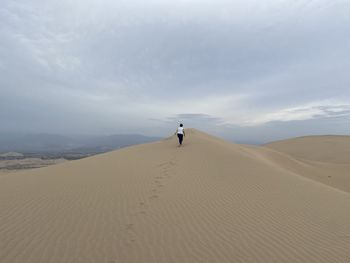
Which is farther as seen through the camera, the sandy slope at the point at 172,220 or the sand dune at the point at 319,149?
the sand dune at the point at 319,149

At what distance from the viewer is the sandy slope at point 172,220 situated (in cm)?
413

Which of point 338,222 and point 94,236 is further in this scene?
point 338,222

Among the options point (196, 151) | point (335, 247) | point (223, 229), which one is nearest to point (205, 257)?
point (223, 229)

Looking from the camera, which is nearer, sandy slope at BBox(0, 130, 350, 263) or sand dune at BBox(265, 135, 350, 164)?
sandy slope at BBox(0, 130, 350, 263)

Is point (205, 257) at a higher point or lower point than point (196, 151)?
lower

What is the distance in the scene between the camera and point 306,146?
3981 centimetres

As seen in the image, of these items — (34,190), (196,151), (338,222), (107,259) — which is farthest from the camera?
(196,151)

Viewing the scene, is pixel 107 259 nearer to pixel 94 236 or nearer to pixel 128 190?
pixel 94 236

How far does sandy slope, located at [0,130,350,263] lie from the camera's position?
4133 mm

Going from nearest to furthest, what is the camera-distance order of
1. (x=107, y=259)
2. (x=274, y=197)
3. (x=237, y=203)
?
1. (x=107, y=259)
2. (x=237, y=203)
3. (x=274, y=197)

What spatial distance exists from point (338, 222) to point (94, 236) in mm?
5122

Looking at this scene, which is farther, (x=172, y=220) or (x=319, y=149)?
(x=319, y=149)

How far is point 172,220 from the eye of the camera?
5.45 meters

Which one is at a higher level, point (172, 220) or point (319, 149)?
point (172, 220)
